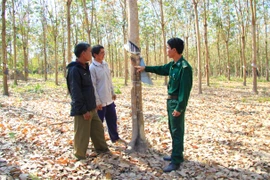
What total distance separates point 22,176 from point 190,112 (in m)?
5.43

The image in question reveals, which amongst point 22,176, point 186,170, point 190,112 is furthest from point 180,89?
point 190,112

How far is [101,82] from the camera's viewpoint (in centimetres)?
393

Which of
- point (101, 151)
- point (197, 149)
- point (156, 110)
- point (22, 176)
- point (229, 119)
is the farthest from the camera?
point (156, 110)

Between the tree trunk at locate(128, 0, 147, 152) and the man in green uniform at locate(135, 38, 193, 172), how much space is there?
63 centimetres

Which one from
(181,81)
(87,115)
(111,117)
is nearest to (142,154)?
(111,117)

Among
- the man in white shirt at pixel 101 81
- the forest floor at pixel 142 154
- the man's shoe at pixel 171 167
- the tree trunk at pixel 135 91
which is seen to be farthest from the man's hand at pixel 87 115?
the man's shoe at pixel 171 167

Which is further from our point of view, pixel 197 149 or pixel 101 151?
pixel 197 149

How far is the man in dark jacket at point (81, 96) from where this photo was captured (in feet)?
10.7

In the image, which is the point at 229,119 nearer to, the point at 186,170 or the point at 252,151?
the point at 252,151

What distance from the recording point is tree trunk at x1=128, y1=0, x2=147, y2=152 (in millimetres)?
3730

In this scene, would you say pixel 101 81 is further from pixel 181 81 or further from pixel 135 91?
pixel 181 81

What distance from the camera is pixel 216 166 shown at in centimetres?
348

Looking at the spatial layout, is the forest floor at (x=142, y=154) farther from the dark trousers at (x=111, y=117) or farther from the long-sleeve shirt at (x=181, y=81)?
the long-sleeve shirt at (x=181, y=81)

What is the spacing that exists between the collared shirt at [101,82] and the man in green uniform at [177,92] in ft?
3.90
